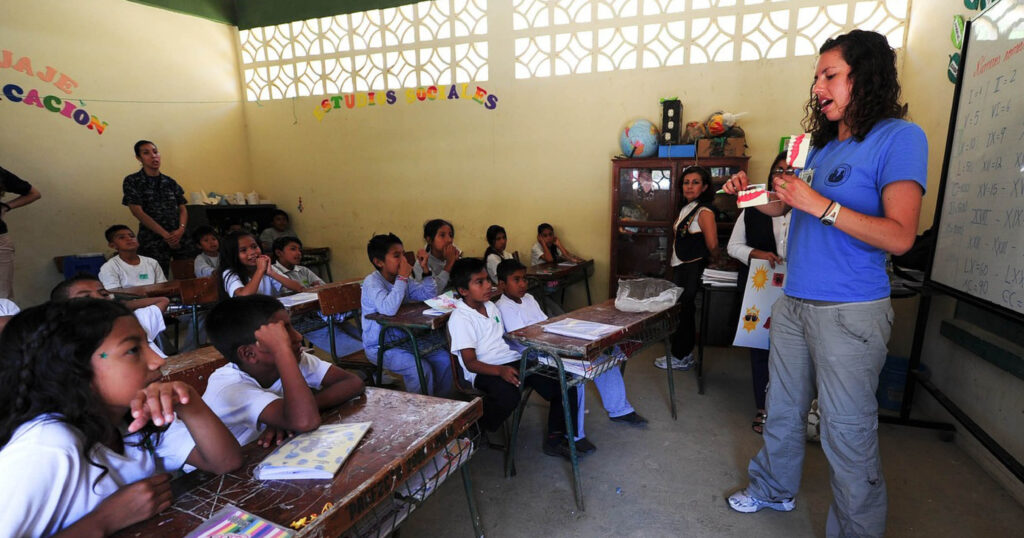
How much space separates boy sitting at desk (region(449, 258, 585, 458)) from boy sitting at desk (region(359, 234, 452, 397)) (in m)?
0.47

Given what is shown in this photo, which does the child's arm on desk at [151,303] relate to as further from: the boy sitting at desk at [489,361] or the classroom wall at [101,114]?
the classroom wall at [101,114]

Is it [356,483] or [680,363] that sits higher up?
[356,483]

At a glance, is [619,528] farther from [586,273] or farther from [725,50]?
[725,50]

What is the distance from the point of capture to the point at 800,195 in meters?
1.30

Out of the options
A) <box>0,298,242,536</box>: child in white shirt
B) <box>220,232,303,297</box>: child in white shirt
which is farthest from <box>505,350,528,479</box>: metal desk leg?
<box>220,232,303,297</box>: child in white shirt

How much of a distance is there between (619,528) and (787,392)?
82cm

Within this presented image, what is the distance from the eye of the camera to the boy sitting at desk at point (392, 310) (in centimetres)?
265

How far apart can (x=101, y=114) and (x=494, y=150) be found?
13.5 ft

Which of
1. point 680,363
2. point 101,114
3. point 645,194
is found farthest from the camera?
point 101,114

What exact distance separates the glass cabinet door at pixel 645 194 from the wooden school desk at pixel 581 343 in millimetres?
2059

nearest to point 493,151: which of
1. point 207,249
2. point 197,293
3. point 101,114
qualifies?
point 207,249

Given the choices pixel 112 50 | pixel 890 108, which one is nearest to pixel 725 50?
pixel 890 108

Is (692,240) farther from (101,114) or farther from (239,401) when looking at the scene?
(101,114)

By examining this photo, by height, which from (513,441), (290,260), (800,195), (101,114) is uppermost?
(101,114)
